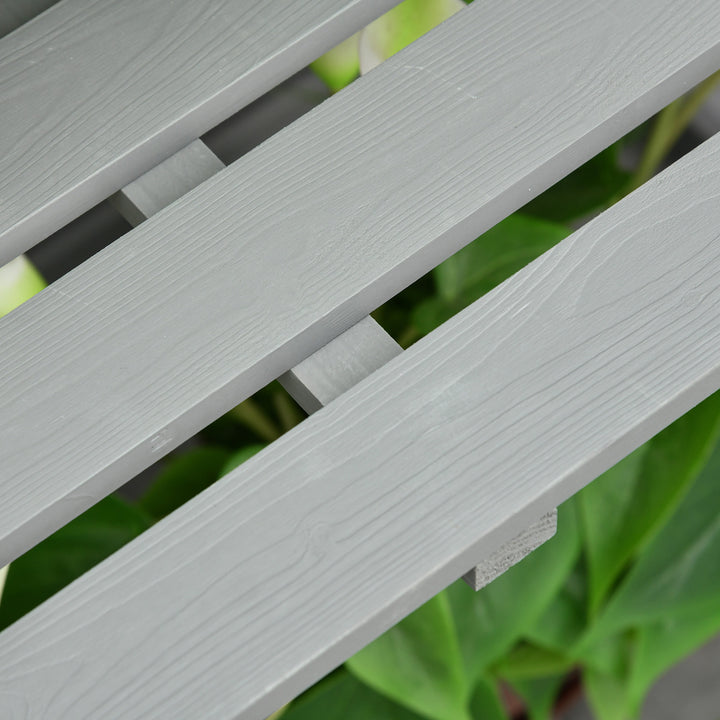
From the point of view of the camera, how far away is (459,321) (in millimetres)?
447

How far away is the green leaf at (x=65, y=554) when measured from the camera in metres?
0.82

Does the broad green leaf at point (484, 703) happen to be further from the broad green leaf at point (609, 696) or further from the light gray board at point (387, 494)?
the light gray board at point (387, 494)

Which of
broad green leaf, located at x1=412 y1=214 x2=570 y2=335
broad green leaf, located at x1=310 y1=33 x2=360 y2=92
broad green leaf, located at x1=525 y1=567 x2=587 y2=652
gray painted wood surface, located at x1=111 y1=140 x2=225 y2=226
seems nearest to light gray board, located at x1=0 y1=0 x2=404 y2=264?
gray painted wood surface, located at x1=111 y1=140 x2=225 y2=226

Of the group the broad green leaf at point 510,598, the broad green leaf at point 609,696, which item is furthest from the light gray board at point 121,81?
the broad green leaf at point 609,696

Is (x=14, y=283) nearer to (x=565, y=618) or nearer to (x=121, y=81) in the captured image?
(x=121, y=81)

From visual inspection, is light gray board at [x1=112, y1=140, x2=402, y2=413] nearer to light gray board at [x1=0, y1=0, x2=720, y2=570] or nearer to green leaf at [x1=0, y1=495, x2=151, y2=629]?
light gray board at [x1=0, y1=0, x2=720, y2=570]

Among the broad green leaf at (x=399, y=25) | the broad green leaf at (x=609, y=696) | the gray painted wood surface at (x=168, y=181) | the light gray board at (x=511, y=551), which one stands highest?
the broad green leaf at (x=399, y=25)

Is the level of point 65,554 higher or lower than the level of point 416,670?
higher

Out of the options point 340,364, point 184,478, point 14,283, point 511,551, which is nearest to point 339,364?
point 340,364

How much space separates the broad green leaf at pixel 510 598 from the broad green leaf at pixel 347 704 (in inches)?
4.7

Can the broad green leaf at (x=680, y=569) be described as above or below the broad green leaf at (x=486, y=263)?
below

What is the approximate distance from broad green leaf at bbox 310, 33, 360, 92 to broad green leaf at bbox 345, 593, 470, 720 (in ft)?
1.39

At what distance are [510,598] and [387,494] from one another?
1.51 ft

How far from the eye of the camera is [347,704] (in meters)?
0.91
